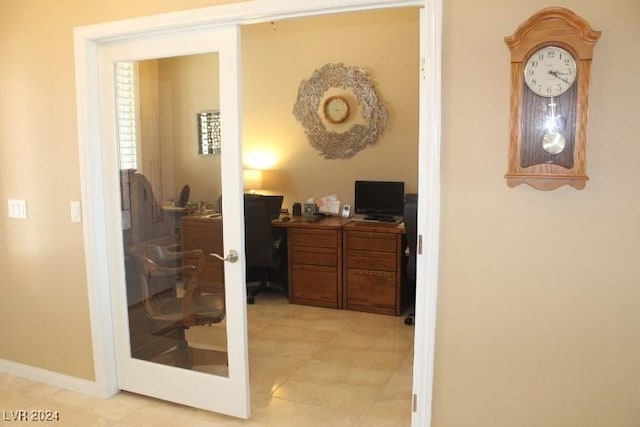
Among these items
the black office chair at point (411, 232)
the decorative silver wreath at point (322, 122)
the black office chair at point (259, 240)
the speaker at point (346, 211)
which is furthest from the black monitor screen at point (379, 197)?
the black office chair at point (259, 240)

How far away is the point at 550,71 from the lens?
182 cm

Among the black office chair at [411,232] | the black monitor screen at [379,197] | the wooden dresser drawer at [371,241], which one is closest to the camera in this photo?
the black office chair at [411,232]

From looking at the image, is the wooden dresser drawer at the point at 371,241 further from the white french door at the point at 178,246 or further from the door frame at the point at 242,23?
the door frame at the point at 242,23

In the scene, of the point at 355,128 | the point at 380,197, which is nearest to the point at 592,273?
the point at 380,197

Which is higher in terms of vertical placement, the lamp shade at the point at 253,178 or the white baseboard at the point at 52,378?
the lamp shade at the point at 253,178

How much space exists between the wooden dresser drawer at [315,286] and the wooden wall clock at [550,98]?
270cm

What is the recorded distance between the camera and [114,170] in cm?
273

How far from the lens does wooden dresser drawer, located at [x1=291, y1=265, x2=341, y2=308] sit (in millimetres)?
4430

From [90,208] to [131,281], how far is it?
473 millimetres

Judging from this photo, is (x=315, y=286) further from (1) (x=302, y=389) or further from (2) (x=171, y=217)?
(2) (x=171, y=217)

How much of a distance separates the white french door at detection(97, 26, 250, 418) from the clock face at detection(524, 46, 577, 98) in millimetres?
1322

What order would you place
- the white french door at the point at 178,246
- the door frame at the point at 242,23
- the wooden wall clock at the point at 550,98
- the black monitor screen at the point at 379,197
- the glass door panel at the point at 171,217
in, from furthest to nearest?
the black monitor screen at the point at 379,197 < the glass door panel at the point at 171,217 < the white french door at the point at 178,246 < the door frame at the point at 242,23 < the wooden wall clock at the point at 550,98

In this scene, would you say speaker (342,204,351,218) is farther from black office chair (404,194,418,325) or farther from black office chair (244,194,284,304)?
black office chair (404,194,418,325)

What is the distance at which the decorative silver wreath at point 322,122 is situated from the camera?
469 centimetres
